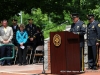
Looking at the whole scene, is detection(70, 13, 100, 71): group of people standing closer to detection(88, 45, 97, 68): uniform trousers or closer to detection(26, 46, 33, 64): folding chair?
detection(88, 45, 97, 68): uniform trousers

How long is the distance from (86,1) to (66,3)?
135 cm

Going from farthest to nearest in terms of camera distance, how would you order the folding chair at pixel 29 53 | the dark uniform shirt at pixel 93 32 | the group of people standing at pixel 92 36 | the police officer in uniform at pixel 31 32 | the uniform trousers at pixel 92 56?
the folding chair at pixel 29 53 < the police officer in uniform at pixel 31 32 < the uniform trousers at pixel 92 56 < the dark uniform shirt at pixel 93 32 < the group of people standing at pixel 92 36

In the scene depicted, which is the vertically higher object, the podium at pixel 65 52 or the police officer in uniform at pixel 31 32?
the police officer in uniform at pixel 31 32

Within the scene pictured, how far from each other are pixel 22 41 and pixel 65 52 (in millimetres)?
4656

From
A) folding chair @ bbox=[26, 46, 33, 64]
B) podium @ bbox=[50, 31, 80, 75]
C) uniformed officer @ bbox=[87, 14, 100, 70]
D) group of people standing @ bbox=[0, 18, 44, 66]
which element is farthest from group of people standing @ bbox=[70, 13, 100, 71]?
folding chair @ bbox=[26, 46, 33, 64]

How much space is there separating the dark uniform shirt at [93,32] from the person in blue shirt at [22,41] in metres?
3.80

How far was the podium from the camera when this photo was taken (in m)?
10.6

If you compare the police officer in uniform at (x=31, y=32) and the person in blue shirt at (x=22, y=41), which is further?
the police officer in uniform at (x=31, y=32)

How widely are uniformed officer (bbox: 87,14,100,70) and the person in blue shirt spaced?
3.78 m

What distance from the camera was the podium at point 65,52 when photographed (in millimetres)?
10602

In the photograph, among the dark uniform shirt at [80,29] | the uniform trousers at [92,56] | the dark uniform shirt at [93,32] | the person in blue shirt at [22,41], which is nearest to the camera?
the dark uniform shirt at [80,29]

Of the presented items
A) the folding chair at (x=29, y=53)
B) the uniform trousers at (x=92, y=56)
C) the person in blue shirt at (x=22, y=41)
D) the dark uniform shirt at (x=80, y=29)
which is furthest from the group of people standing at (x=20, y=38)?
the dark uniform shirt at (x=80, y=29)

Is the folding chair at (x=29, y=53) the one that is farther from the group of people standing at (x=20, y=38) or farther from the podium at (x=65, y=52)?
the podium at (x=65, y=52)

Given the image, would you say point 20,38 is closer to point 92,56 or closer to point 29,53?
point 29,53
